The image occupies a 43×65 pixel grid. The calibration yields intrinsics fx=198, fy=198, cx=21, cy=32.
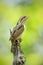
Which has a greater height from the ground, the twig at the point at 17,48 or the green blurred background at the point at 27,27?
the green blurred background at the point at 27,27

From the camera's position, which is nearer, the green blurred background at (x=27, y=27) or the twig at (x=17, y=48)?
the twig at (x=17, y=48)

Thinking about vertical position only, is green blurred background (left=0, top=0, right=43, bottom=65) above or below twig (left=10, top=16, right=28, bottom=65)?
above

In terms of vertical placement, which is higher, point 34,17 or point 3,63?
point 34,17

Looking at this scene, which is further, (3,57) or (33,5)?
(33,5)

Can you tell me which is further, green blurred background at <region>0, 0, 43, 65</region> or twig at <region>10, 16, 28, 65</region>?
green blurred background at <region>0, 0, 43, 65</region>

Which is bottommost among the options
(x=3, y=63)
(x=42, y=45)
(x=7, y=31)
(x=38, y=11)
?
(x=3, y=63)

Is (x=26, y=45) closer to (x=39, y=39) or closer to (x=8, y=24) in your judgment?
(x=39, y=39)

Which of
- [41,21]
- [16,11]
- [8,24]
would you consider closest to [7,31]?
[8,24]

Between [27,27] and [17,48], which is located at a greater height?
[27,27]
